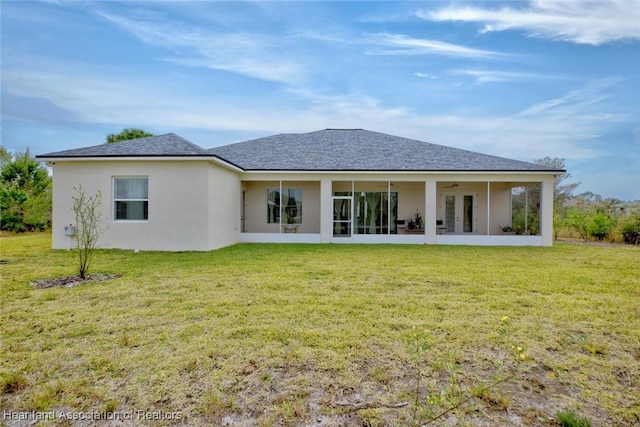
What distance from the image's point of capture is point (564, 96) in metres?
19.3

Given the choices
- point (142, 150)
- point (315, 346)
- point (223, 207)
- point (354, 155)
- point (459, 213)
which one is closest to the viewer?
point (315, 346)

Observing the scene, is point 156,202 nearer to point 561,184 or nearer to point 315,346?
point 315,346

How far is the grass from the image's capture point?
2.85m

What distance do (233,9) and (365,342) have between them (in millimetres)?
13922

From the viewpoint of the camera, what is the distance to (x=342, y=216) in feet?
58.7

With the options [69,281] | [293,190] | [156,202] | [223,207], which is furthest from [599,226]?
[69,281]

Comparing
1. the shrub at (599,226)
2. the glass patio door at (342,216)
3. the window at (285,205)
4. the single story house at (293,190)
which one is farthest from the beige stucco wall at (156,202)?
the shrub at (599,226)

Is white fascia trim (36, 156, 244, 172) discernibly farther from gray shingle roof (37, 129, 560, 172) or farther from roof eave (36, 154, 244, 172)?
gray shingle roof (37, 129, 560, 172)

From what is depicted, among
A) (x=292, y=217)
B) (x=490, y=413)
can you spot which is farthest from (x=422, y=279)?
(x=292, y=217)

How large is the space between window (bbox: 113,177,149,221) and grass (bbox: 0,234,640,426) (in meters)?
5.18

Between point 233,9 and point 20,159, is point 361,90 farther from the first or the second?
point 20,159

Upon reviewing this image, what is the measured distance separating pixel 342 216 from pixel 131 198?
9.91 metres

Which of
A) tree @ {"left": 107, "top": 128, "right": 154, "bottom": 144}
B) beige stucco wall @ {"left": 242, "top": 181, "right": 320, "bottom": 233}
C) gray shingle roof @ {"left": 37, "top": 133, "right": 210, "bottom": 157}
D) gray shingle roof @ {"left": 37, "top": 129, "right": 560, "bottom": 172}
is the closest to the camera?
gray shingle roof @ {"left": 37, "top": 133, "right": 210, "bottom": 157}

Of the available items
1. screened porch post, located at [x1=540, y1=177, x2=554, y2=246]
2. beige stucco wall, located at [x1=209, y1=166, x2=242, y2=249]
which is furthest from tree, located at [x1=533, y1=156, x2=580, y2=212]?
beige stucco wall, located at [x1=209, y1=166, x2=242, y2=249]
